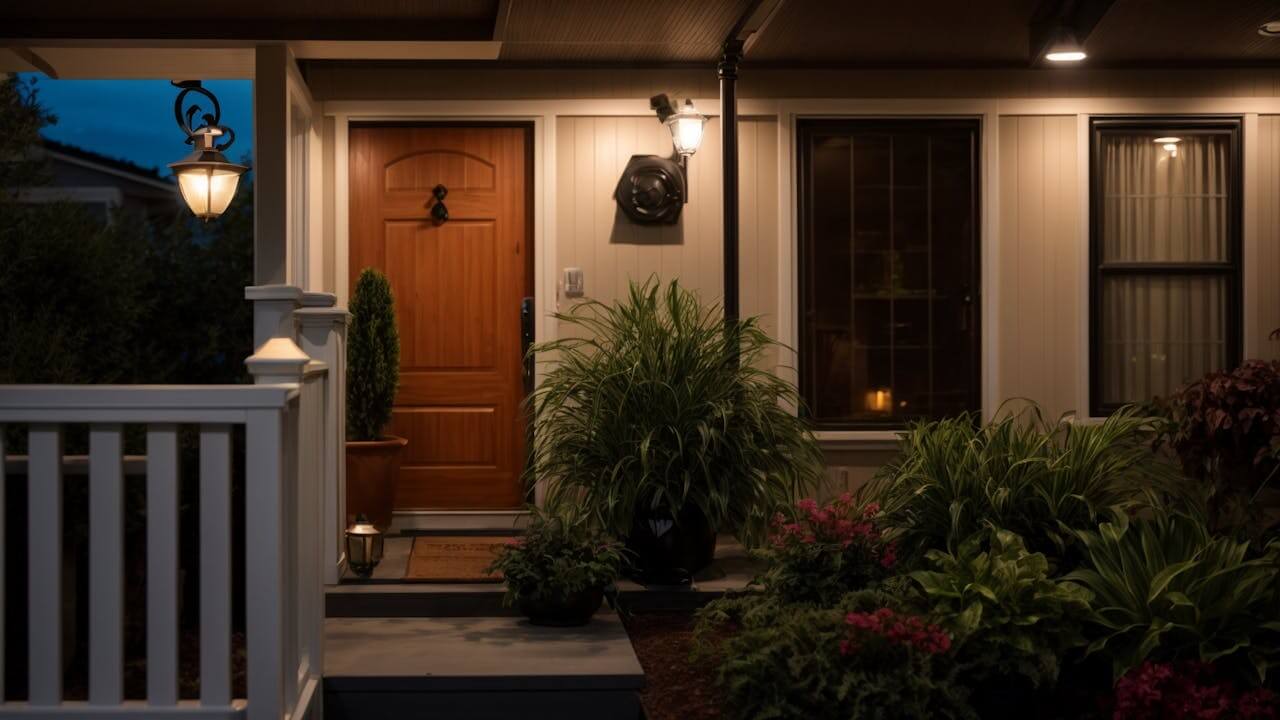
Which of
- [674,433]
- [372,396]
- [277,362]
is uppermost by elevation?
[277,362]

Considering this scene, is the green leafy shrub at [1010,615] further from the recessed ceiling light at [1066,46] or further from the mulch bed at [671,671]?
the recessed ceiling light at [1066,46]

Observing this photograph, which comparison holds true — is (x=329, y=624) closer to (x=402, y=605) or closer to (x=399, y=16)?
(x=402, y=605)

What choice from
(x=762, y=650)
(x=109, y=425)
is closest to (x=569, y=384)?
(x=762, y=650)

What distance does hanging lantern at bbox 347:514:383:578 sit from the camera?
16.5 feet

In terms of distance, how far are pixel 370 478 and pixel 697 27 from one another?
2.50 metres

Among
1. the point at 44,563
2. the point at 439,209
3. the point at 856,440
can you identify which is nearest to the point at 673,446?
the point at 856,440

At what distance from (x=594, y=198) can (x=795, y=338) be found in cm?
125

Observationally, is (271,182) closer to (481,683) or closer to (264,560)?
(481,683)

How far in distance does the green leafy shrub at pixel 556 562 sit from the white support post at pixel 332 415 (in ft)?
2.36

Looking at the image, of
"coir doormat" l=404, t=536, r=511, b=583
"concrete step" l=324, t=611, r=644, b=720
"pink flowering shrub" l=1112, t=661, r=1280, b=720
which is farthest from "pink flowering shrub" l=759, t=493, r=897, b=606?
"coir doormat" l=404, t=536, r=511, b=583

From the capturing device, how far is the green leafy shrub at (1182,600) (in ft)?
12.1

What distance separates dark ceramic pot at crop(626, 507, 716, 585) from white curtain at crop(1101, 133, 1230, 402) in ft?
8.68

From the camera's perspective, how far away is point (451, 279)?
6438 mm

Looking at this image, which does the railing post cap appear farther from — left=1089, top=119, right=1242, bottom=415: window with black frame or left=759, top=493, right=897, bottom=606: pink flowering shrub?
left=1089, top=119, right=1242, bottom=415: window with black frame
